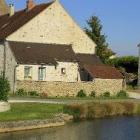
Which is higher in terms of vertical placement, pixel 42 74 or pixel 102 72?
pixel 102 72

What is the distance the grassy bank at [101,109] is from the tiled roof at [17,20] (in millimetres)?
19542

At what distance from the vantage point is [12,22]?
224 feet

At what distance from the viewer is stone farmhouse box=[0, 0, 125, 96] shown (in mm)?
58812

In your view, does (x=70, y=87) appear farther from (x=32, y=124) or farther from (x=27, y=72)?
(x=32, y=124)

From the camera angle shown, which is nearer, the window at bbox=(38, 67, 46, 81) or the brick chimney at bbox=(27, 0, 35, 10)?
the window at bbox=(38, 67, 46, 81)

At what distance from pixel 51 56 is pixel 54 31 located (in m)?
4.68

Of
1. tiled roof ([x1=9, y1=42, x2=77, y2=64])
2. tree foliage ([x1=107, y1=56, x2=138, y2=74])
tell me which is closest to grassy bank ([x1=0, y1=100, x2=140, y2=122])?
tiled roof ([x1=9, y1=42, x2=77, y2=64])

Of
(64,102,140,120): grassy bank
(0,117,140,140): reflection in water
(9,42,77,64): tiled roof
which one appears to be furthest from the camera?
(9,42,77,64): tiled roof

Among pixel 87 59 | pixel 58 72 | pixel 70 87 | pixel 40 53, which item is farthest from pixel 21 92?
pixel 87 59

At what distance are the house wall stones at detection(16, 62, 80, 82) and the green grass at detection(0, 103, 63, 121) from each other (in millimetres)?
13970

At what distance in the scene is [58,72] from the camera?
61625mm

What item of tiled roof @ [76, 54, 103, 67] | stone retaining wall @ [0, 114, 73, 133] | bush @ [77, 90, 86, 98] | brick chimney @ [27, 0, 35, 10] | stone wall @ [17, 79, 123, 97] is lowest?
stone retaining wall @ [0, 114, 73, 133]

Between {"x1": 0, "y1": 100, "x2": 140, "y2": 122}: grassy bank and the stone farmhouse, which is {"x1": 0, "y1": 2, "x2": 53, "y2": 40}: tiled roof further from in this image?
{"x1": 0, "y1": 100, "x2": 140, "y2": 122}: grassy bank

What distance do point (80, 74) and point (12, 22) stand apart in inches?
454
